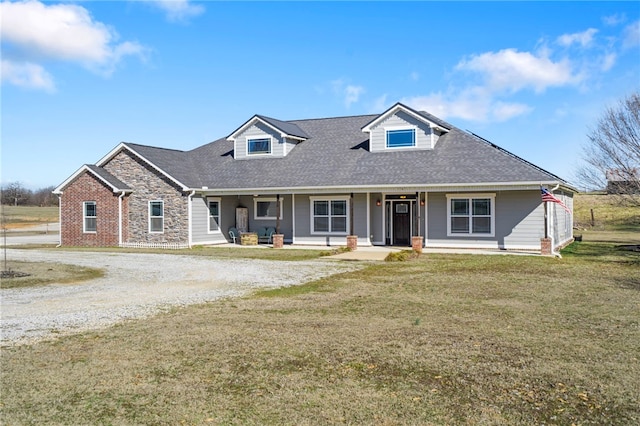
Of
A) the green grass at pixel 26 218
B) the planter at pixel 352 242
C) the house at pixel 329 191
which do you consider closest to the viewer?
the house at pixel 329 191

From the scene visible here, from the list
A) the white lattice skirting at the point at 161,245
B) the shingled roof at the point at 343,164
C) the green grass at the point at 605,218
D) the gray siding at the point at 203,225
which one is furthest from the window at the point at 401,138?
the green grass at the point at 605,218

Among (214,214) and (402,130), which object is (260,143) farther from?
(402,130)

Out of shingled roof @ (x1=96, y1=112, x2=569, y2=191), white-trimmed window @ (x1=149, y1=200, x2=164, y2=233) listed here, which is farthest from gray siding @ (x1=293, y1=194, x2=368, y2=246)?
white-trimmed window @ (x1=149, y1=200, x2=164, y2=233)

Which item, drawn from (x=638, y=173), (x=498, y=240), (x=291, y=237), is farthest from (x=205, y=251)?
(x=638, y=173)

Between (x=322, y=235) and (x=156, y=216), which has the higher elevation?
(x=156, y=216)

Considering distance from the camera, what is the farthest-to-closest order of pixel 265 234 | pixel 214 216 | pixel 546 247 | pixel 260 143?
pixel 260 143, pixel 214 216, pixel 265 234, pixel 546 247

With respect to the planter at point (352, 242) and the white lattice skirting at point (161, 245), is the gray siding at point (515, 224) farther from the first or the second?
the white lattice skirting at point (161, 245)

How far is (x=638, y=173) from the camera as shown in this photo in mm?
24844

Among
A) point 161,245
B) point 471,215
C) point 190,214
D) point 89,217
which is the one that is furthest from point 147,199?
point 471,215

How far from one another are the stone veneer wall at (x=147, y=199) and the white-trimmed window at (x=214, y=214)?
167 centimetres

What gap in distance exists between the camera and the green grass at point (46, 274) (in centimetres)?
1395

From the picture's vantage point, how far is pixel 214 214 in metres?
27.5

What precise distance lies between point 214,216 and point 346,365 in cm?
Answer: 2158

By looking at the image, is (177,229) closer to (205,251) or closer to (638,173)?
(205,251)
